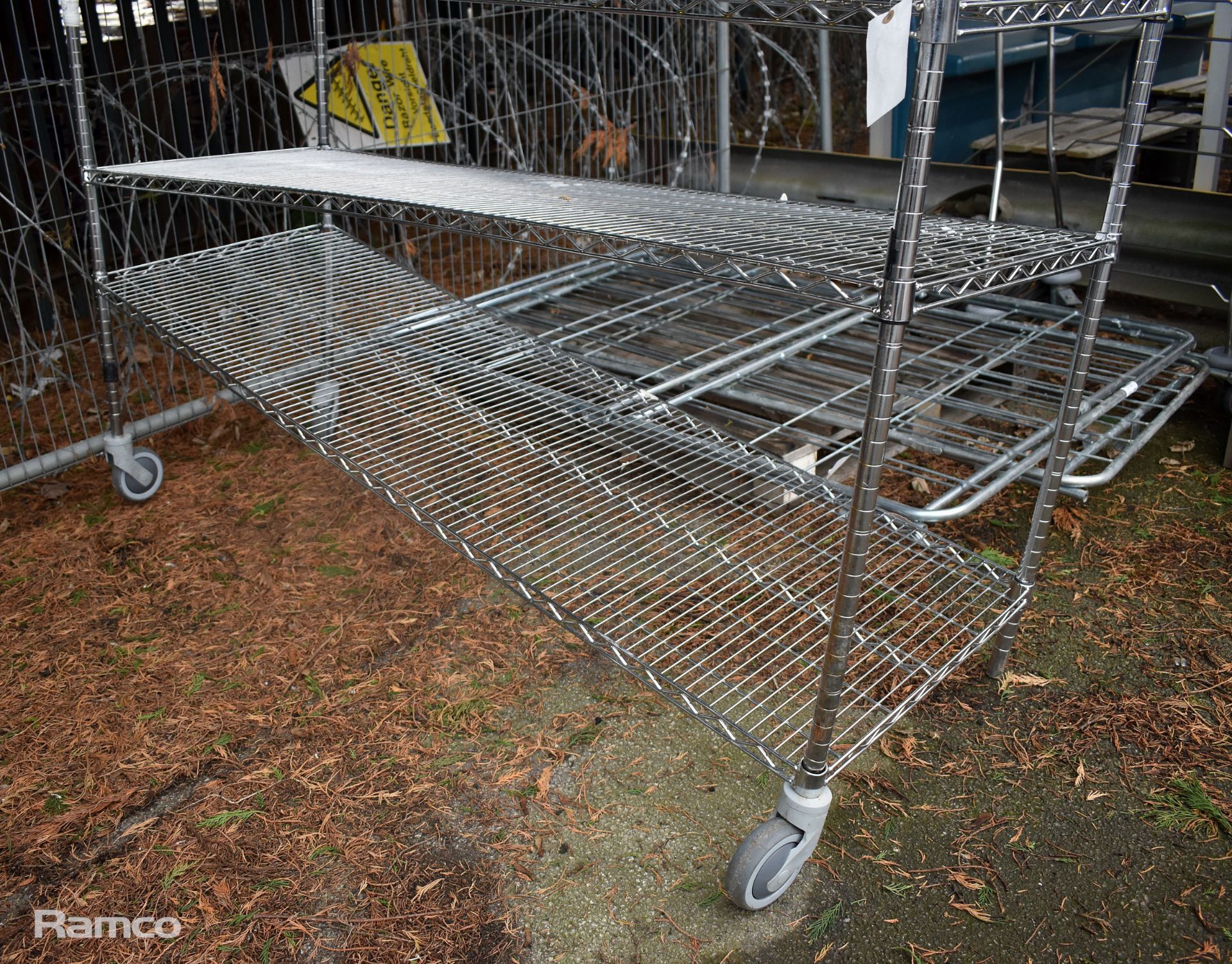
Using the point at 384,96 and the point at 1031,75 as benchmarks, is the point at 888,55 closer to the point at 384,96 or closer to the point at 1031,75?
Result: the point at 384,96

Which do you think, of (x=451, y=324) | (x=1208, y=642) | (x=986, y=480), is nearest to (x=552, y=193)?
(x=451, y=324)

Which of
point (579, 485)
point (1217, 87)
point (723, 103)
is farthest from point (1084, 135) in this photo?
point (579, 485)

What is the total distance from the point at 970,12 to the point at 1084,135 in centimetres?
484

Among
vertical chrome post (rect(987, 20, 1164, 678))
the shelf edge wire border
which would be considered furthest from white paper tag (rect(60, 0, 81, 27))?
vertical chrome post (rect(987, 20, 1164, 678))

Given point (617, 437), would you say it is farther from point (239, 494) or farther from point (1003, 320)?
point (1003, 320)

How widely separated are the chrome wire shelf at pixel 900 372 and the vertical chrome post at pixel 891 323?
1.09m

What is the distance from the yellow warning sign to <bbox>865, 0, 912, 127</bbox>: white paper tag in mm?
3046

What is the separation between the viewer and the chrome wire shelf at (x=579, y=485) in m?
2.51

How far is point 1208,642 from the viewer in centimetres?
273

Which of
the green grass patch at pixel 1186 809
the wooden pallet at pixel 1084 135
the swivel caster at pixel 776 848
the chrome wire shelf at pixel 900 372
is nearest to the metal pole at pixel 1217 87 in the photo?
the wooden pallet at pixel 1084 135

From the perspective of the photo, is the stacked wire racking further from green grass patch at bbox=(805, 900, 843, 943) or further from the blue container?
the blue container

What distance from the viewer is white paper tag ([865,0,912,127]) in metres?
1.48

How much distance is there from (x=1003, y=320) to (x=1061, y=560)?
1.25m

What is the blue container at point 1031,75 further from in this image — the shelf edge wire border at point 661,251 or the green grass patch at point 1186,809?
the green grass patch at point 1186,809
